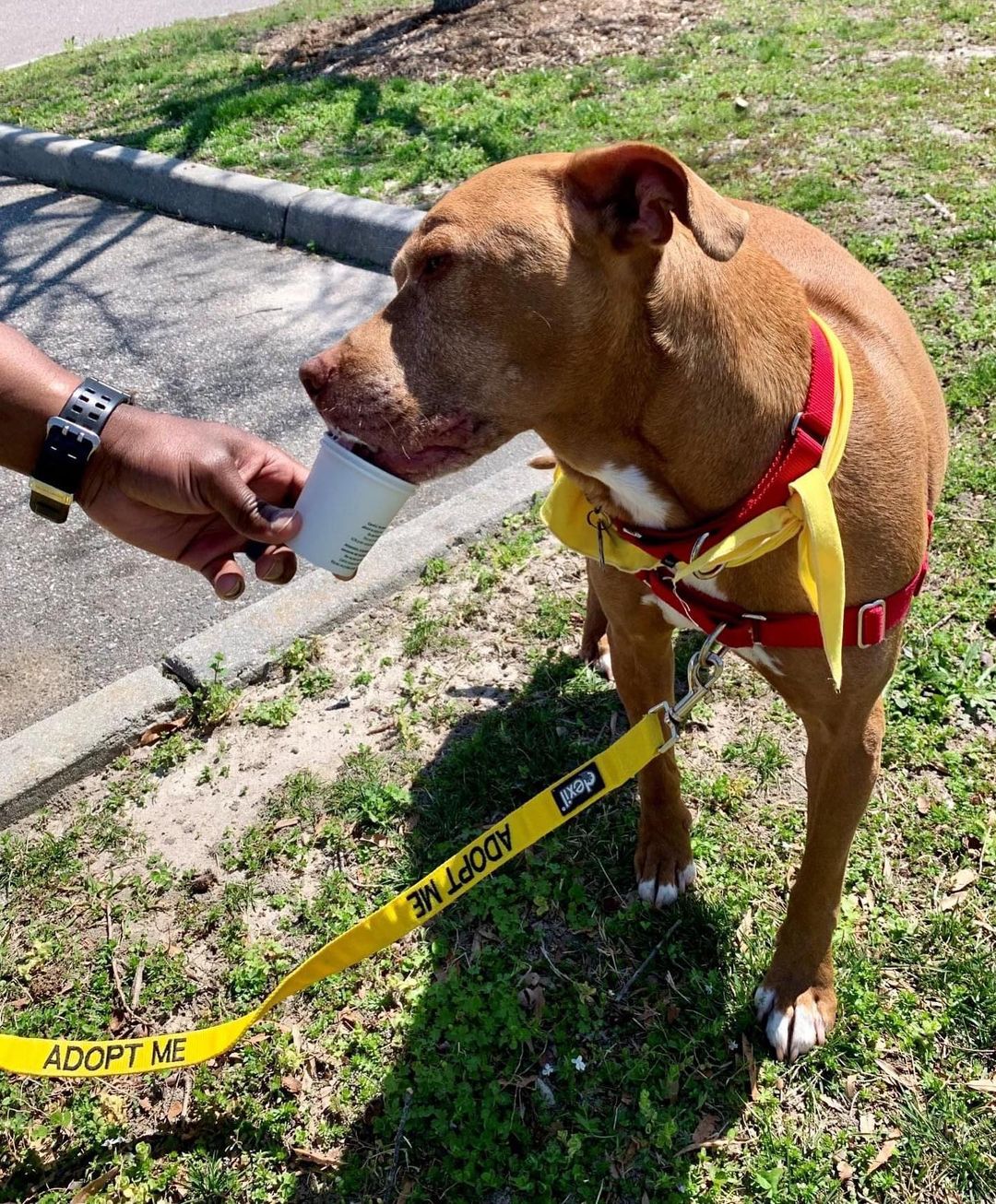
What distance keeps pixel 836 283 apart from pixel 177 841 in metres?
2.67

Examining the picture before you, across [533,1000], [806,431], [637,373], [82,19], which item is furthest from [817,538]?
[82,19]

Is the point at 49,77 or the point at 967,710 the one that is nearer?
the point at 967,710

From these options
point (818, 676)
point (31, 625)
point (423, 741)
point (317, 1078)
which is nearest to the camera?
point (818, 676)

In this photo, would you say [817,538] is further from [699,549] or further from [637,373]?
[637,373]

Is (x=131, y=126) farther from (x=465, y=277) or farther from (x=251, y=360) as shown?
(x=465, y=277)

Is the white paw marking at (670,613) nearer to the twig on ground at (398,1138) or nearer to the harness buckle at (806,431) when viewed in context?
the harness buckle at (806,431)

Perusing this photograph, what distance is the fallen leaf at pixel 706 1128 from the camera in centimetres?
242

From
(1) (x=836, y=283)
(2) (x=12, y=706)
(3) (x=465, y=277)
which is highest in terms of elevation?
(3) (x=465, y=277)

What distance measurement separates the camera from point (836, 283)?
2740mm

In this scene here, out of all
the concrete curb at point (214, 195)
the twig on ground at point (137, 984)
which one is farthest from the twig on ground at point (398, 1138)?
the concrete curb at point (214, 195)

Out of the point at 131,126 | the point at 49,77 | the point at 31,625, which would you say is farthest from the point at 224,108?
the point at 31,625

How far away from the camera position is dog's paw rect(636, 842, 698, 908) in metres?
2.92

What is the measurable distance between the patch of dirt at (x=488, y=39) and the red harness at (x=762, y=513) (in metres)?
7.83

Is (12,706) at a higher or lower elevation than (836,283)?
lower
